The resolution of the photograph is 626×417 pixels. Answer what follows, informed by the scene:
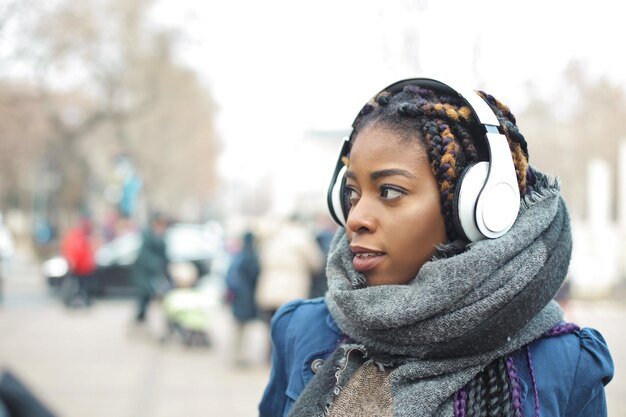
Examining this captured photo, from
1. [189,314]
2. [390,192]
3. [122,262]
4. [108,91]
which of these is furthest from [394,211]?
[108,91]

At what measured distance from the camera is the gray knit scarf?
61.3 inches

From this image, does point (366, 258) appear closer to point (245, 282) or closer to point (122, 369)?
point (245, 282)

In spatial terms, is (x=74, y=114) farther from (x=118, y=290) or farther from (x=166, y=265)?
(x=166, y=265)

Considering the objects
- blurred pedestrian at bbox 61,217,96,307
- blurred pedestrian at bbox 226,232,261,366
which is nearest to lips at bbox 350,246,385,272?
blurred pedestrian at bbox 226,232,261,366

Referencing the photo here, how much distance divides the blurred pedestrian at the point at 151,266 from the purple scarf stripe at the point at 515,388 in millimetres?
9543

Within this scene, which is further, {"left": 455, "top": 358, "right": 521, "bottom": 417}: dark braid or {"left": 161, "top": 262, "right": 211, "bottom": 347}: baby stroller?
{"left": 161, "top": 262, "right": 211, "bottom": 347}: baby stroller

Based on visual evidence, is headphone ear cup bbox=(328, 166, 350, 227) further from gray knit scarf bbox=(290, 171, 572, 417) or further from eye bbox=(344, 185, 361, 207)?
gray knit scarf bbox=(290, 171, 572, 417)

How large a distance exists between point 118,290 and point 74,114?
41.1ft

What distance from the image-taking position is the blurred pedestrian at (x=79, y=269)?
1441 cm

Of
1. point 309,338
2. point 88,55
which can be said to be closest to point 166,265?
point 309,338

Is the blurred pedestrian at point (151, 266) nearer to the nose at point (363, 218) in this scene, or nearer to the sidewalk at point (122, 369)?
the sidewalk at point (122, 369)

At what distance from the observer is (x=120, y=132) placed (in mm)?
31047

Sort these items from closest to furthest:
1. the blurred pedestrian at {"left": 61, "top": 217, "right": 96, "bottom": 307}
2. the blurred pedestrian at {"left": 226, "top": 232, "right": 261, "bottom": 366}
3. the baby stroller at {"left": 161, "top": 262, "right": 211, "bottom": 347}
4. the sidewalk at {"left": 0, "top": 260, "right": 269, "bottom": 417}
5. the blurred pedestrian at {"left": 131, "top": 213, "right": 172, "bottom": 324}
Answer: the sidewalk at {"left": 0, "top": 260, "right": 269, "bottom": 417} < the blurred pedestrian at {"left": 226, "top": 232, "right": 261, "bottom": 366} < the baby stroller at {"left": 161, "top": 262, "right": 211, "bottom": 347} < the blurred pedestrian at {"left": 131, "top": 213, "right": 172, "bottom": 324} < the blurred pedestrian at {"left": 61, "top": 217, "right": 96, "bottom": 307}

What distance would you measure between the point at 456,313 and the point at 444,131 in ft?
1.34
